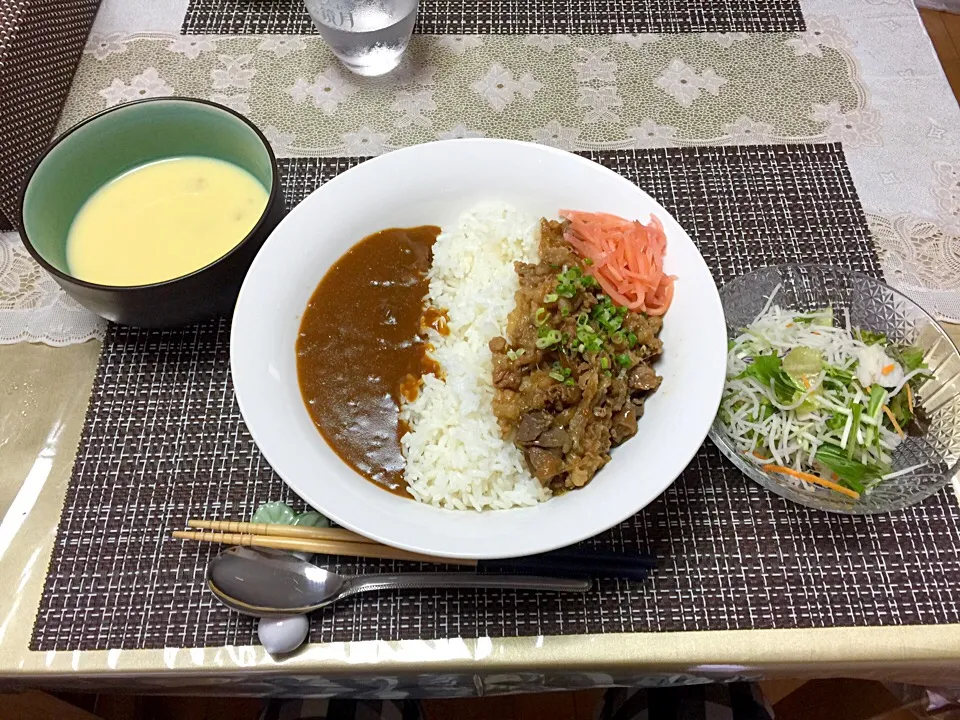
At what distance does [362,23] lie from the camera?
2.31 meters

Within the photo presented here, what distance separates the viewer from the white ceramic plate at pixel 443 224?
1.38 m

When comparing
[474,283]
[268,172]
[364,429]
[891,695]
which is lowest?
[891,695]

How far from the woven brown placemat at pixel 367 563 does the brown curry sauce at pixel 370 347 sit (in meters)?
0.23

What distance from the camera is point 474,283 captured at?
6.25 feet

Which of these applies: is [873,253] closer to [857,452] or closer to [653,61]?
[857,452]

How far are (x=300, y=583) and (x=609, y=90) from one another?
1988 millimetres

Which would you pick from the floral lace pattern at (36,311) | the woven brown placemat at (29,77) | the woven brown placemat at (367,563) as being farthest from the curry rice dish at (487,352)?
the woven brown placemat at (29,77)

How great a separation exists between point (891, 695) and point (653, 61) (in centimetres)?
229

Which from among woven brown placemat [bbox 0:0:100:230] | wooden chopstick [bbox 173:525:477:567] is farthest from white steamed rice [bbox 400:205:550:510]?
woven brown placemat [bbox 0:0:100:230]

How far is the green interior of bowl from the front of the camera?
1.73 m

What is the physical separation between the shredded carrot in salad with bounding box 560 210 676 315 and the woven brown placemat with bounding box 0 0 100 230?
1.68 metres

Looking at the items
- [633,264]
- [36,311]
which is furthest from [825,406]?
[36,311]

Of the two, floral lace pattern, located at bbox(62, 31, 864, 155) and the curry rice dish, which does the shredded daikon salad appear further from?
floral lace pattern, located at bbox(62, 31, 864, 155)

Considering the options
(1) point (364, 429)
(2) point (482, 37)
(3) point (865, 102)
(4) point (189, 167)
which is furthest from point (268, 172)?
(3) point (865, 102)
